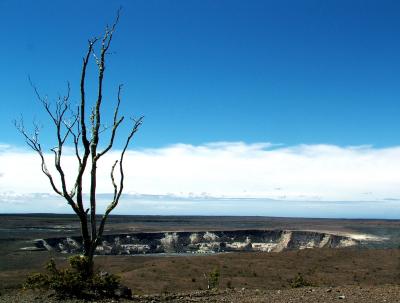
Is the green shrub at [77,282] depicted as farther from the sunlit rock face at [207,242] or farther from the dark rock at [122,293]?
the sunlit rock face at [207,242]

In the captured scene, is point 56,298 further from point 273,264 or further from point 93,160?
point 273,264

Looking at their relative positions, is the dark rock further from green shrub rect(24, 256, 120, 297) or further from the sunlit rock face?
the sunlit rock face

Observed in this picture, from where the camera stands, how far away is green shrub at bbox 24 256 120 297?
51.8 feet

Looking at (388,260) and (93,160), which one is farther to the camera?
(388,260)

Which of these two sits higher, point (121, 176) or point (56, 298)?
point (121, 176)

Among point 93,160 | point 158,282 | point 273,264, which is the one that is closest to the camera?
point 93,160

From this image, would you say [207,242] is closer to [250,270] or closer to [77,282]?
[250,270]

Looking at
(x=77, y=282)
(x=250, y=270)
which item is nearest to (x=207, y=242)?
(x=250, y=270)

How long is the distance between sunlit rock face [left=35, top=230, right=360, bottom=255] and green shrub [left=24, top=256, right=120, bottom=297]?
64.3m

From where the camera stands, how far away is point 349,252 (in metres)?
53.7

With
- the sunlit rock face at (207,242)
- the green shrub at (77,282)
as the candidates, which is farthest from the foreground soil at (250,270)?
the sunlit rock face at (207,242)

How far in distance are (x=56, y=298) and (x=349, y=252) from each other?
44.9 m

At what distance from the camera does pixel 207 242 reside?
98.4 meters

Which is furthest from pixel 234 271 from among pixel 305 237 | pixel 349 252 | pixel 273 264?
pixel 305 237
